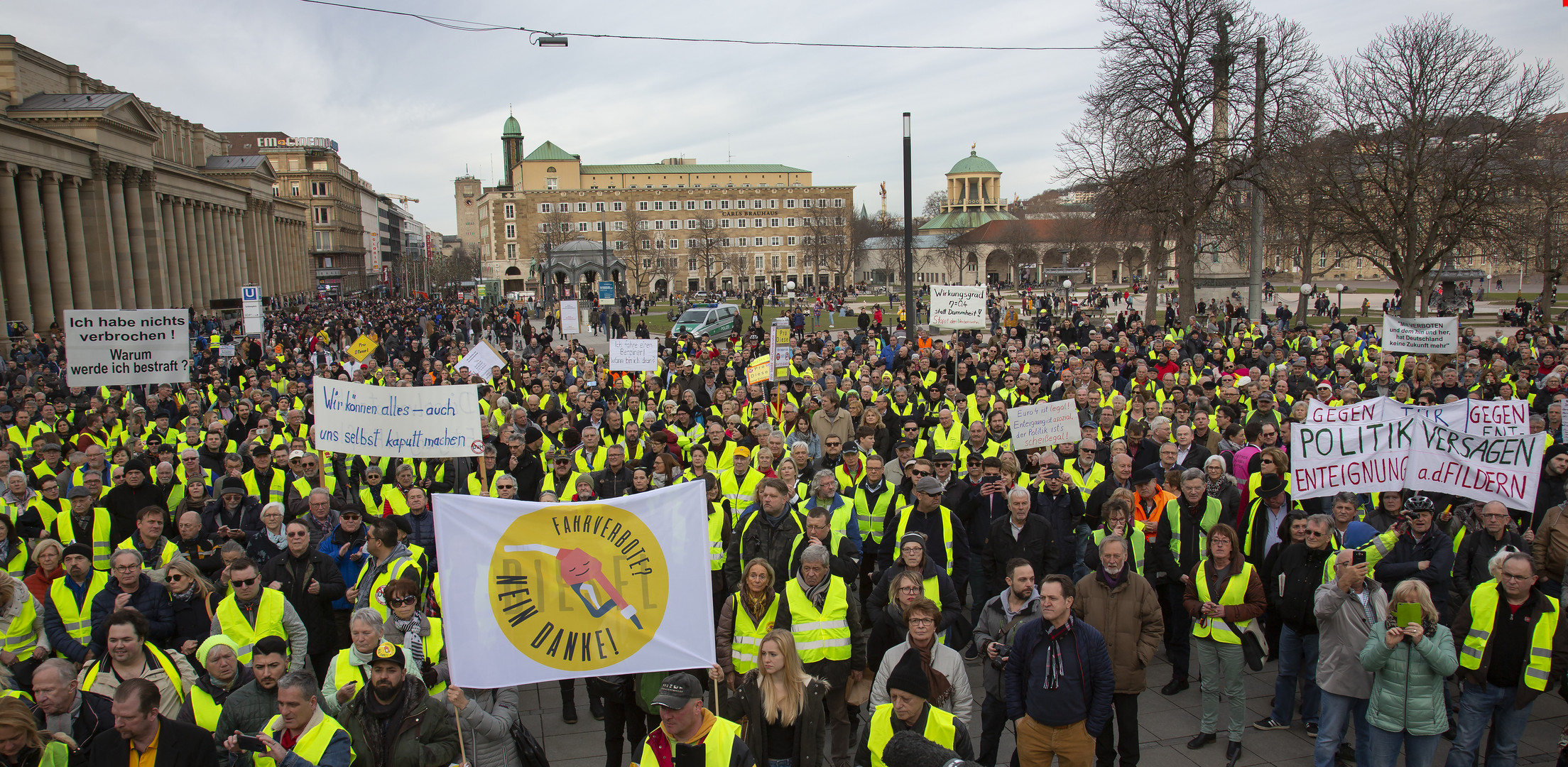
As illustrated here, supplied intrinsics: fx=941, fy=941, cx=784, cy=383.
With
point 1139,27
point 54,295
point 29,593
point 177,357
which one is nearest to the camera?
point 29,593

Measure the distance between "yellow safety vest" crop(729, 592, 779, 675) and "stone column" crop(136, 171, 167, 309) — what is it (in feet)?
184

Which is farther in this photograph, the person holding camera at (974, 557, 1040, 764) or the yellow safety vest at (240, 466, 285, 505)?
the yellow safety vest at (240, 466, 285, 505)

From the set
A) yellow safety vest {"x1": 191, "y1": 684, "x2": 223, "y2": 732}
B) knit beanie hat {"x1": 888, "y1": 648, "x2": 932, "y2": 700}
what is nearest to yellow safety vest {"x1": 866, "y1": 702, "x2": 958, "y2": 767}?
knit beanie hat {"x1": 888, "y1": 648, "x2": 932, "y2": 700}

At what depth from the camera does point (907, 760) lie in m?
3.30

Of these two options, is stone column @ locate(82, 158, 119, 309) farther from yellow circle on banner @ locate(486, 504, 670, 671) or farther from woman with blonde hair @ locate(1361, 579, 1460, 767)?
woman with blonde hair @ locate(1361, 579, 1460, 767)

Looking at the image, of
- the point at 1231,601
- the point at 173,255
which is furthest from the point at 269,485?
the point at 173,255

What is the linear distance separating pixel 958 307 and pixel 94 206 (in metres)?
43.9

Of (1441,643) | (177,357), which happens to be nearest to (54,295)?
(177,357)

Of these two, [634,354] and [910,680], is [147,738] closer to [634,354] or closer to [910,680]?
[910,680]

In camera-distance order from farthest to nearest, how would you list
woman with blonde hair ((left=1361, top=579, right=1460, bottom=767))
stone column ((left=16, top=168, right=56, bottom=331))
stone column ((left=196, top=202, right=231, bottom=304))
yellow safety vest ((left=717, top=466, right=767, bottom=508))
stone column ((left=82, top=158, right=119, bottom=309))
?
stone column ((left=196, top=202, right=231, bottom=304))
stone column ((left=82, top=158, right=119, bottom=309))
stone column ((left=16, top=168, right=56, bottom=331))
yellow safety vest ((left=717, top=466, right=767, bottom=508))
woman with blonde hair ((left=1361, top=579, right=1460, bottom=767))

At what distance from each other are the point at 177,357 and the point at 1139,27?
97.9 feet

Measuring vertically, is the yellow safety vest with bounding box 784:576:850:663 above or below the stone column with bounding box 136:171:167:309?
below

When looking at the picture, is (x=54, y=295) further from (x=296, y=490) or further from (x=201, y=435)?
(x=296, y=490)

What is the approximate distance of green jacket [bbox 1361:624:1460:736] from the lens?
5.18m
